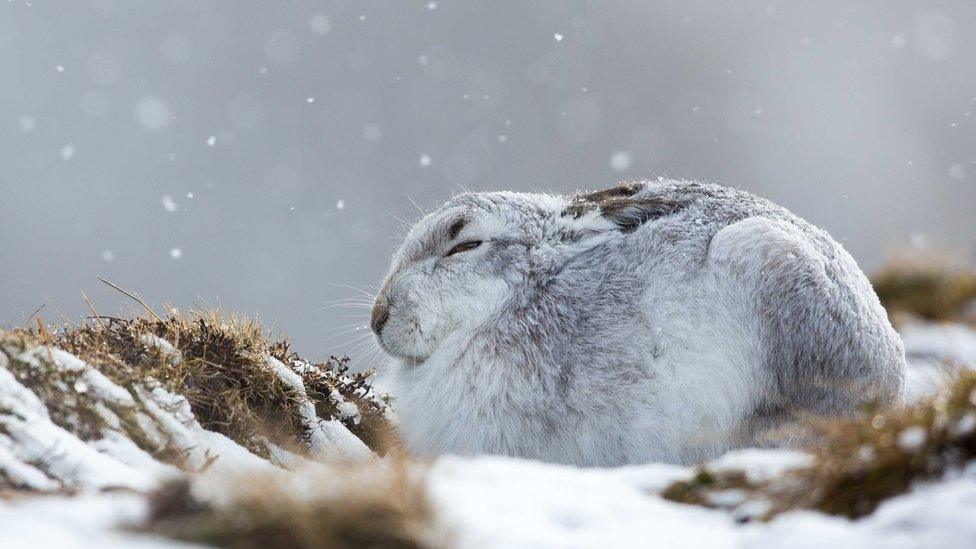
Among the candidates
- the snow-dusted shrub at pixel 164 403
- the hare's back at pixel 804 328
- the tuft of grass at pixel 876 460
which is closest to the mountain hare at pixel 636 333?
the hare's back at pixel 804 328

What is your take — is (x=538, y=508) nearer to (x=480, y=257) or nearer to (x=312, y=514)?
(x=312, y=514)

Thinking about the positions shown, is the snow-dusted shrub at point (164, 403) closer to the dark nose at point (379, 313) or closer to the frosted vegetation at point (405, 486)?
the frosted vegetation at point (405, 486)

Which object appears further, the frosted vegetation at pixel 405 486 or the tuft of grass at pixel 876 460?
the tuft of grass at pixel 876 460

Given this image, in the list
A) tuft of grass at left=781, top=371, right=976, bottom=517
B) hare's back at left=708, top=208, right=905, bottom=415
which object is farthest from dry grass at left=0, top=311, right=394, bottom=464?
tuft of grass at left=781, top=371, right=976, bottom=517

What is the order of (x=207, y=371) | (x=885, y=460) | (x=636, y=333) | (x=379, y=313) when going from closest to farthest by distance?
1. (x=885, y=460)
2. (x=636, y=333)
3. (x=207, y=371)
4. (x=379, y=313)

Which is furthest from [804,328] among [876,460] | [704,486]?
[876,460]

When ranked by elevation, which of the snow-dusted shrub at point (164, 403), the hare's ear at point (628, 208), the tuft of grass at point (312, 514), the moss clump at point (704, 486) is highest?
the hare's ear at point (628, 208)

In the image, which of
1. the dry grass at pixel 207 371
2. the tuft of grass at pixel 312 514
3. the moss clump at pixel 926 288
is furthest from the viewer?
the moss clump at pixel 926 288
